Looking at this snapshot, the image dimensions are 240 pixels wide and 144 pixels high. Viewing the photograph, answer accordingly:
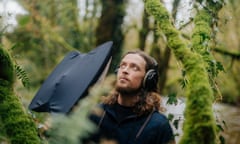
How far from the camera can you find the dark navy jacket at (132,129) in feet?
8.72

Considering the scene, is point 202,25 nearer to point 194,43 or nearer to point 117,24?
point 194,43

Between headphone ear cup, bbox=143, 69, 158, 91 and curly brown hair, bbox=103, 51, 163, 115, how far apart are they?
0.19ft

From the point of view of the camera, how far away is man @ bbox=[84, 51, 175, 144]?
2.68m

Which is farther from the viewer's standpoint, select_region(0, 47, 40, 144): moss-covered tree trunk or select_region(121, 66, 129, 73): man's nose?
select_region(121, 66, 129, 73): man's nose

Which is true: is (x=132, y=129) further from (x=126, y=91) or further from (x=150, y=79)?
(x=150, y=79)

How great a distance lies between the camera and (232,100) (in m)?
17.0

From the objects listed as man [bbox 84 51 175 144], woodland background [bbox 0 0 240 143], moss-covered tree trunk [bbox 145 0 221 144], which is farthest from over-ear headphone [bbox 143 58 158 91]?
woodland background [bbox 0 0 240 143]

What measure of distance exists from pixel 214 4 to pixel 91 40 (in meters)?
11.0

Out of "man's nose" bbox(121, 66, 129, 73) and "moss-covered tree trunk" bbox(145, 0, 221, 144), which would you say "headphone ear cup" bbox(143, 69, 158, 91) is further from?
"moss-covered tree trunk" bbox(145, 0, 221, 144)

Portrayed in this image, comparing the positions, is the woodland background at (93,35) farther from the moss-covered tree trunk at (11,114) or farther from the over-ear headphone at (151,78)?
the moss-covered tree trunk at (11,114)

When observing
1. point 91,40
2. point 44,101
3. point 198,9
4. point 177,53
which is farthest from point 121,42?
point 177,53

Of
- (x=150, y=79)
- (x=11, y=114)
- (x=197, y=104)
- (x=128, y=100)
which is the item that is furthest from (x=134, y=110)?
(x=11, y=114)

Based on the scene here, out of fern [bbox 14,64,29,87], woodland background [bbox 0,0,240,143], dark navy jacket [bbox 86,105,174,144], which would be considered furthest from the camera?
woodland background [bbox 0,0,240,143]

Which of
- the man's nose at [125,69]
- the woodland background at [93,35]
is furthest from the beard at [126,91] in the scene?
the woodland background at [93,35]
